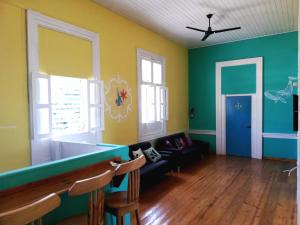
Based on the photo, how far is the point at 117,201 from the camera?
229 cm

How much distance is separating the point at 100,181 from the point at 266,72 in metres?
5.71

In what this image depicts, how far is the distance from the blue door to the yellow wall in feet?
4.58

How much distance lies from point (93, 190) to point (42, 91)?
185cm

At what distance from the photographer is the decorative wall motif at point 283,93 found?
5.72 metres

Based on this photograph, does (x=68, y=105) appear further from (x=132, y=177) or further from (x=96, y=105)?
(x=132, y=177)

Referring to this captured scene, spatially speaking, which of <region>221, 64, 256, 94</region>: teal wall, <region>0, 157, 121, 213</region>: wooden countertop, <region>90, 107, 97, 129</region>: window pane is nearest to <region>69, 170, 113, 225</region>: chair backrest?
<region>0, 157, 121, 213</region>: wooden countertop

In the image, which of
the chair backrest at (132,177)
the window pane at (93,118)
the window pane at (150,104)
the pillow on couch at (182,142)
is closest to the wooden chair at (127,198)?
the chair backrest at (132,177)

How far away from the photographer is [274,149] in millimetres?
6031

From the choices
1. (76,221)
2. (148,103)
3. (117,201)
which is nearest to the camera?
(76,221)

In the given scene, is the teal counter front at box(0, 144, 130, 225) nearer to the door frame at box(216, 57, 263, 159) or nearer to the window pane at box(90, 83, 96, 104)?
the window pane at box(90, 83, 96, 104)

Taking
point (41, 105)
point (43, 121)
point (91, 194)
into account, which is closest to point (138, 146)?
point (43, 121)

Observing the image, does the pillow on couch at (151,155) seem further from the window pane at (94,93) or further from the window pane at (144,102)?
the window pane at (94,93)

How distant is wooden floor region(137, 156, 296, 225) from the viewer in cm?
304

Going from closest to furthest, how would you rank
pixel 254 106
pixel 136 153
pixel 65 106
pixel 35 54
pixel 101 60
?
pixel 35 54 → pixel 65 106 → pixel 101 60 → pixel 136 153 → pixel 254 106
